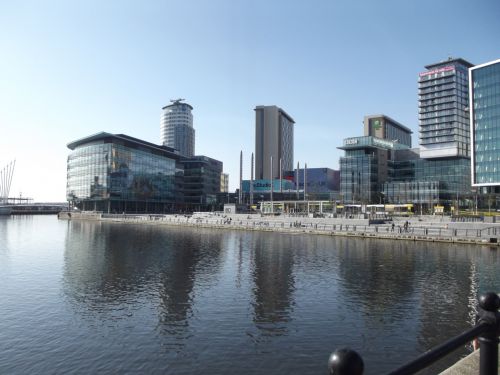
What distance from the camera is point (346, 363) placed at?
2996mm

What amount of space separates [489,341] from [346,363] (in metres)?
2.01

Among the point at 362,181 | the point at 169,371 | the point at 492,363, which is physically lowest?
the point at 169,371

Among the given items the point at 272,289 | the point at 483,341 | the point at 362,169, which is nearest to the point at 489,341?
the point at 483,341

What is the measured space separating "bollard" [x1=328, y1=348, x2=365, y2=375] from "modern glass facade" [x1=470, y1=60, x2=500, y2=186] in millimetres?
147988

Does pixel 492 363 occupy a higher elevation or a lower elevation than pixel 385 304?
higher

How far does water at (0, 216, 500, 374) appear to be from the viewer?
21500 millimetres

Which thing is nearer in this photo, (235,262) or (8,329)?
(8,329)

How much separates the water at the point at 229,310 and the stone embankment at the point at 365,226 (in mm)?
19449

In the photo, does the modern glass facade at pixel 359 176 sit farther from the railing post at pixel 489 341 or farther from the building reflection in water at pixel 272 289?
the railing post at pixel 489 341

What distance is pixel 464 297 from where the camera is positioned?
110ft

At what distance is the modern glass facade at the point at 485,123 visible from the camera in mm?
129625

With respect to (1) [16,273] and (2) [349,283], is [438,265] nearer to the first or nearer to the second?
(2) [349,283]

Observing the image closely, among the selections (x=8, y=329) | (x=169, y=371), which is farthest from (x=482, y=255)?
(x=8, y=329)

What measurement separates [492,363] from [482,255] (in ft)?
206
